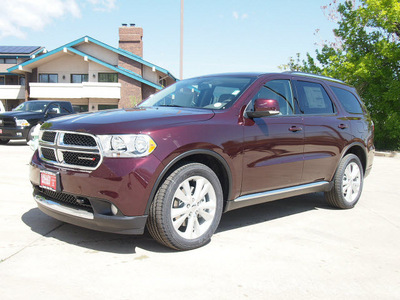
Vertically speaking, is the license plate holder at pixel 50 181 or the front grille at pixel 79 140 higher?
the front grille at pixel 79 140

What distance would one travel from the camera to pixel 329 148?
541 cm

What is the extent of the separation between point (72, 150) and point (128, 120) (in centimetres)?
56

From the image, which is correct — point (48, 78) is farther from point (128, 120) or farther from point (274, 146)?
point (128, 120)

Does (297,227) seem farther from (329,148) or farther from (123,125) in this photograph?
(123,125)

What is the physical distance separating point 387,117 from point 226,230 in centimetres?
1333

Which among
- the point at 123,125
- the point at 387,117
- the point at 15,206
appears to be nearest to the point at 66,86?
the point at 387,117

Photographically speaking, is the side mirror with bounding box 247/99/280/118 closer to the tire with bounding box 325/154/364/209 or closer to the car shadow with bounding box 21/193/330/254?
the car shadow with bounding box 21/193/330/254

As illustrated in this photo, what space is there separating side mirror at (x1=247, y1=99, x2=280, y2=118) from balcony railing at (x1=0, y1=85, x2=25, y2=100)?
35.4m

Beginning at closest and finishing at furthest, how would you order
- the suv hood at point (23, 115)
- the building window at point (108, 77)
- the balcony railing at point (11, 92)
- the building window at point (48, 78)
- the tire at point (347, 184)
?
the tire at point (347, 184) < the suv hood at point (23, 115) < the building window at point (108, 77) < the building window at point (48, 78) < the balcony railing at point (11, 92)

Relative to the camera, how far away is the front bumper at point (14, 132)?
14.7 metres

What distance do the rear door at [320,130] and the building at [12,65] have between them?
1370 inches

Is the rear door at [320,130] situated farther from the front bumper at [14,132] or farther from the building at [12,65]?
the building at [12,65]

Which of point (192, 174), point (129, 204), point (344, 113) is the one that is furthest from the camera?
point (344, 113)

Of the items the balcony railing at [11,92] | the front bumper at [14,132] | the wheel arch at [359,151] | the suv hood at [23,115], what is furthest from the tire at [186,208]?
the balcony railing at [11,92]
